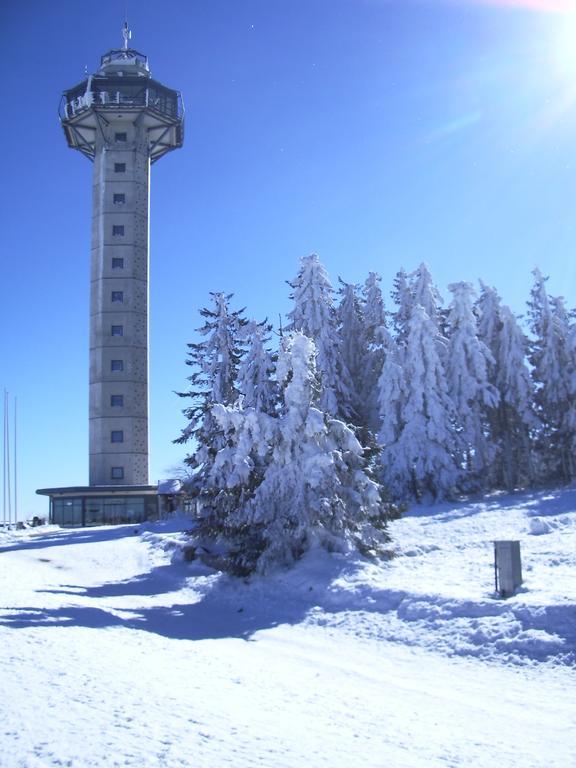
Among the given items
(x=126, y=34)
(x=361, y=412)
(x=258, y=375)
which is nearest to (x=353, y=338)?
(x=361, y=412)

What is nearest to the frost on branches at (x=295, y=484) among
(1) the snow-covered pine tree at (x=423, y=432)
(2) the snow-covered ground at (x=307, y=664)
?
(2) the snow-covered ground at (x=307, y=664)

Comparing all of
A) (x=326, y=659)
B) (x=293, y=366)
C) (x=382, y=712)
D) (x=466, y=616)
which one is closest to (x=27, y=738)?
(x=382, y=712)

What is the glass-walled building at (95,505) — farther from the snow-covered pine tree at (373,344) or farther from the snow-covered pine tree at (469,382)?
the snow-covered pine tree at (469,382)

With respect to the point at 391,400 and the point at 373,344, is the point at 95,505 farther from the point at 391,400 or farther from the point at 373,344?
the point at 391,400

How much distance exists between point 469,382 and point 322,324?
8.61 meters

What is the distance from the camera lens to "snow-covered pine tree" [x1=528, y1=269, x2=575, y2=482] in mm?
38750

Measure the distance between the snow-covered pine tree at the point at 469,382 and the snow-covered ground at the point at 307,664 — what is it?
14.0m

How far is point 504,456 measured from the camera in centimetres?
4403

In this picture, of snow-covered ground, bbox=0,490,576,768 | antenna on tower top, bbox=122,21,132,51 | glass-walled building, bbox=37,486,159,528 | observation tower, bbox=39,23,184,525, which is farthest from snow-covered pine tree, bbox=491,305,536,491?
antenna on tower top, bbox=122,21,132,51

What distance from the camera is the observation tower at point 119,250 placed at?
55.0 metres

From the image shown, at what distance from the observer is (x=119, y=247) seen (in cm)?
5756

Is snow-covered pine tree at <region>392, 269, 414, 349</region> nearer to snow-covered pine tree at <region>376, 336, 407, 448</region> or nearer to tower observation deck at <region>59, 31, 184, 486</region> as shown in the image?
snow-covered pine tree at <region>376, 336, 407, 448</region>

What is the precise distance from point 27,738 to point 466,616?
9.20 m

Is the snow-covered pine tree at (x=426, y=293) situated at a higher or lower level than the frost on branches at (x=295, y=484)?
higher
